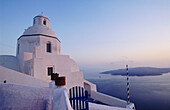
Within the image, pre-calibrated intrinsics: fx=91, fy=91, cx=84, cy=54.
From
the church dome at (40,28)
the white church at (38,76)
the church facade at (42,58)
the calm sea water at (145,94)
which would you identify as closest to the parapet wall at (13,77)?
the white church at (38,76)

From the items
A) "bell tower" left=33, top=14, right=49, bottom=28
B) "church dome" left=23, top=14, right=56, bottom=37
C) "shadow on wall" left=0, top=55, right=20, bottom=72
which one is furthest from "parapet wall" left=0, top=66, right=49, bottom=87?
"bell tower" left=33, top=14, right=49, bottom=28

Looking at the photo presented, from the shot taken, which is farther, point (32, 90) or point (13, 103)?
point (32, 90)

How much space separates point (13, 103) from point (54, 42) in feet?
37.4

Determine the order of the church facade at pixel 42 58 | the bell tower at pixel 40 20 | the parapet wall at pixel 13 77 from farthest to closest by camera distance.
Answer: the bell tower at pixel 40 20, the church facade at pixel 42 58, the parapet wall at pixel 13 77

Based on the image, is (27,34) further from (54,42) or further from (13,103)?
(13,103)

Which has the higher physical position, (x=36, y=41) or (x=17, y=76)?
(x=36, y=41)

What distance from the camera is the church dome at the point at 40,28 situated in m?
12.2

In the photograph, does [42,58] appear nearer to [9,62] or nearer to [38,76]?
[38,76]

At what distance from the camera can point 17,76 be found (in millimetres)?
5180

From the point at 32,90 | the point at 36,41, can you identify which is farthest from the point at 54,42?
the point at 32,90

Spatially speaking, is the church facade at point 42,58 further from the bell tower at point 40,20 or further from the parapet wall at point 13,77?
the parapet wall at point 13,77

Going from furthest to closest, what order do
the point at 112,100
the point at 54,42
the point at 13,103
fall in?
the point at 54,42
the point at 112,100
the point at 13,103

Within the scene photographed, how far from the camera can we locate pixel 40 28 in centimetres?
1273

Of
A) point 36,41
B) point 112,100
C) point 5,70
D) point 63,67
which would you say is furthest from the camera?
point 36,41
